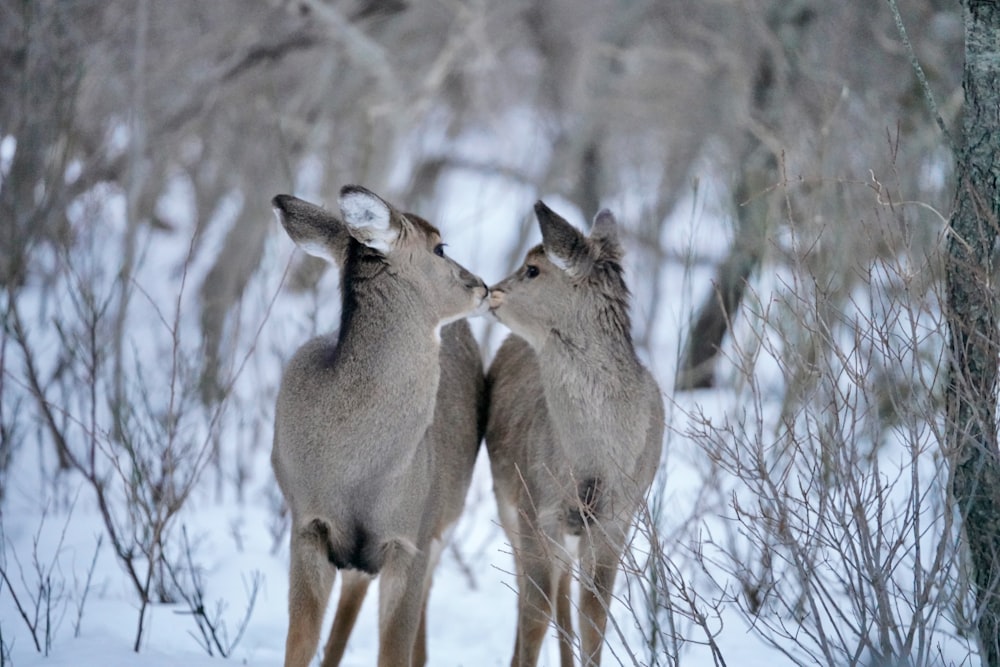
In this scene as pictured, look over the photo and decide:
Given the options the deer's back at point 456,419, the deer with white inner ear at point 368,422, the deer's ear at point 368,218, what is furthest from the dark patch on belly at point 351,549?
the deer's ear at point 368,218

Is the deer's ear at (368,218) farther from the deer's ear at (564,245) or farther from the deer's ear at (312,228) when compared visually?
the deer's ear at (564,245)

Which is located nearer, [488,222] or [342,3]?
[342,3]

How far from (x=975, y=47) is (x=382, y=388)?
282 centimetres

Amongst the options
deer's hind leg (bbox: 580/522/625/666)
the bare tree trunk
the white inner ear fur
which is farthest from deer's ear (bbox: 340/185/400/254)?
the bare tree trunk

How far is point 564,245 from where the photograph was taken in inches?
230

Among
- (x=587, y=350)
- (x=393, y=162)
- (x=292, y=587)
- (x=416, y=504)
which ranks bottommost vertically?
(x=292, y=587)

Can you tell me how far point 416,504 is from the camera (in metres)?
5.23

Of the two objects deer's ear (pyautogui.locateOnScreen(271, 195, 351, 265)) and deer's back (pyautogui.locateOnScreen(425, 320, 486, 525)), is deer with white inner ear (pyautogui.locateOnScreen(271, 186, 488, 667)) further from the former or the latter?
deer's back (pyautogui.locateOnScreen(425, 320, 486, 525))

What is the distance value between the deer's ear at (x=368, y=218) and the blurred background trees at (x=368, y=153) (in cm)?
72

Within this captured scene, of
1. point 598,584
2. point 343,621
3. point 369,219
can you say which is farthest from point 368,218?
point 343,621

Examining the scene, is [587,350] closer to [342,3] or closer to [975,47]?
[975,47]

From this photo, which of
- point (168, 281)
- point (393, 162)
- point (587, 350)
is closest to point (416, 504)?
point (587, 350)

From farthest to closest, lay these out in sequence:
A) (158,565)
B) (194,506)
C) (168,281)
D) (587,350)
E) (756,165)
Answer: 1. (168,281)
2. (756,165)
3. (194,506)
4. (158,565)
5. (587,350)

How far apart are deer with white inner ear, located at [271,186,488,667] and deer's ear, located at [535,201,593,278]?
0.56m
